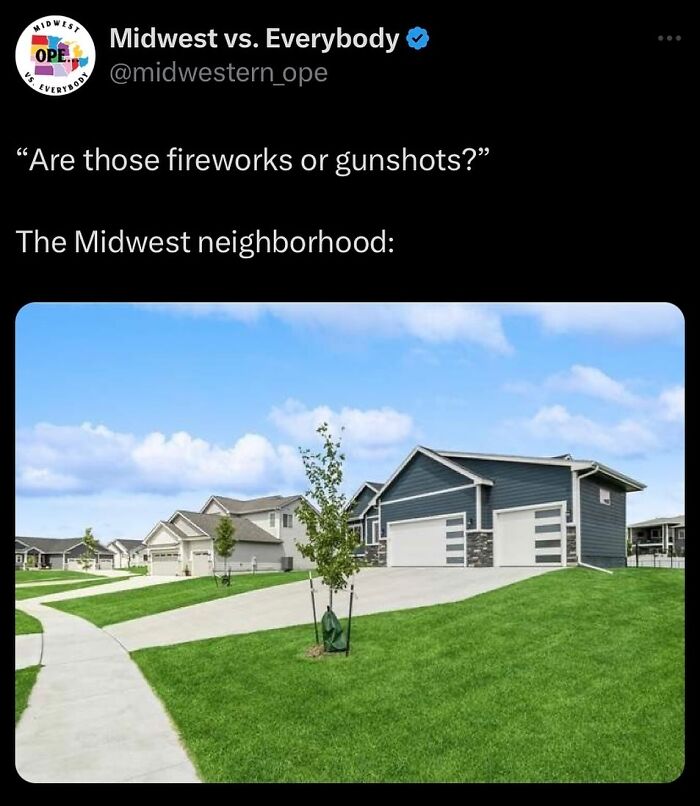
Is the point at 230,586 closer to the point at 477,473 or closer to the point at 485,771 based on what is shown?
the point at 477,473

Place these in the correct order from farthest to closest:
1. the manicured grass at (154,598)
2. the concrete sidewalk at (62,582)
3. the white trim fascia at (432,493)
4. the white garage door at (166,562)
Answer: the white garage door at (166,562)
the concrete sidewalk at (62,582)
the white trim fascia at (432,493)
the manicured grass at (154,598)

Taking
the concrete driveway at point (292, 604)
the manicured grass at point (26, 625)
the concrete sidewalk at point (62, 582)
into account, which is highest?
the concrete driveway at point (292, 604)

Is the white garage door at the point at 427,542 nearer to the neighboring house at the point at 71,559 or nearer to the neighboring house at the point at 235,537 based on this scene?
the neighboring house at the point at 235,537

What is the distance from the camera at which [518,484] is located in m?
24.0

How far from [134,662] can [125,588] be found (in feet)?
45.1

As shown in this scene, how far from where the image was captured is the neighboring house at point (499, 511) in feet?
72.2

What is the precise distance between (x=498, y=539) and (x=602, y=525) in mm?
3480

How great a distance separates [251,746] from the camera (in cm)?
796

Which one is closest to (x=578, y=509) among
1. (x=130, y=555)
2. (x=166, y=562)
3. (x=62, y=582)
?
(x=166, y=562)

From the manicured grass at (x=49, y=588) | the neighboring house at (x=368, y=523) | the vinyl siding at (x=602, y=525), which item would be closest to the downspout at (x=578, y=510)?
the vinyl siding at (x=602, y=525)

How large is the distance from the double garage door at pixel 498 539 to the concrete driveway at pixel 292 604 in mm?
864
